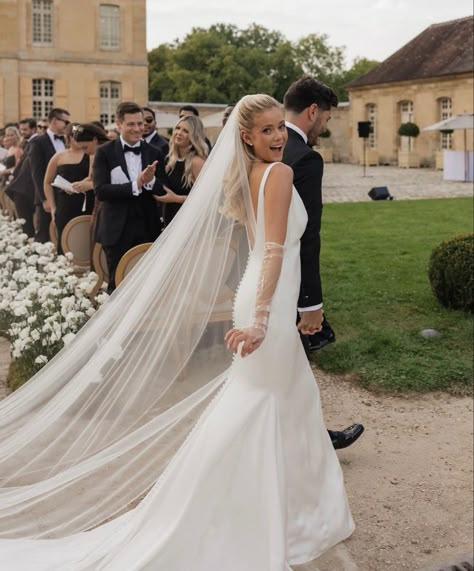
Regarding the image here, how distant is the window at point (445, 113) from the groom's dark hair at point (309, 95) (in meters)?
37.7

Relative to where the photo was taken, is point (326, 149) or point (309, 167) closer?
point (309, 167)

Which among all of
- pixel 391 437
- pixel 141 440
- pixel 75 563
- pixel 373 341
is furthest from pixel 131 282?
pixel 373 341

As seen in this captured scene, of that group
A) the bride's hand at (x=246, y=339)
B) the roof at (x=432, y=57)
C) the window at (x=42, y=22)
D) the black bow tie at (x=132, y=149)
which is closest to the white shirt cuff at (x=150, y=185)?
the black bow tie at (x=132, y=149)

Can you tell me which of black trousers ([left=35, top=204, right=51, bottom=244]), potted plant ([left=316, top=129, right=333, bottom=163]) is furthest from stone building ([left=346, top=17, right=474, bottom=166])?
black trousers ([left=35, top=204, right=51, bottom=244])

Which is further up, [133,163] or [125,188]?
[133,163]

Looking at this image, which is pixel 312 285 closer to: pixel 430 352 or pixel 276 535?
pixel 276 535

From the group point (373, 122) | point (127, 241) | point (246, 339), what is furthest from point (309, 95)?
point (373, 122)

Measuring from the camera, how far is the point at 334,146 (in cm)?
4909

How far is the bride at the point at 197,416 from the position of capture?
10.3 feet

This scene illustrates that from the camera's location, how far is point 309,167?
411 centimetres

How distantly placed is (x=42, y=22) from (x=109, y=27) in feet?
10.9

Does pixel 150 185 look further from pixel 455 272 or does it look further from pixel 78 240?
pixel 455 272

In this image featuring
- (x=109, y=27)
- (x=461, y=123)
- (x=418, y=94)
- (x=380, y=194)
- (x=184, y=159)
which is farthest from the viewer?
(x=418, y=94)

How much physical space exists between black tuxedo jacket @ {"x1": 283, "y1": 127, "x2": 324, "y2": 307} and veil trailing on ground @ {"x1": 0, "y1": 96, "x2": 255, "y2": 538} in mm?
514
